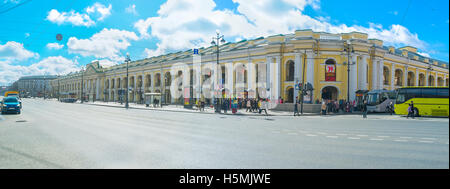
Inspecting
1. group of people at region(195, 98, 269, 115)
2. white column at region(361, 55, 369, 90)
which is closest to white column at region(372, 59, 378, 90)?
white column at region(361, 55, 369, 90)

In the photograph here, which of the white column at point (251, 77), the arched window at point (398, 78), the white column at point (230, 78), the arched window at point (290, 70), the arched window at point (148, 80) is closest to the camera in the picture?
the arched window at point (290, 70)

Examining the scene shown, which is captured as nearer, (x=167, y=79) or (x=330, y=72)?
(x=330, y=72)

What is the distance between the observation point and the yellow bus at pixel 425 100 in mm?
19484

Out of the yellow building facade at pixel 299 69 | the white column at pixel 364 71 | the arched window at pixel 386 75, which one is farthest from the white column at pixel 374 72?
the arched window at pixel 386 75

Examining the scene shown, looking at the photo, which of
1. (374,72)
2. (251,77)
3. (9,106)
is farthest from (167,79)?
(374,72)

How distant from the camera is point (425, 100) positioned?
66.7ft

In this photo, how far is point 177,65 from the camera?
47906 mm

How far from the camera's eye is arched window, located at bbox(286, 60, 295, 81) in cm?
3372

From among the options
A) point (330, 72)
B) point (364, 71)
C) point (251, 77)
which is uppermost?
point (364, 71)

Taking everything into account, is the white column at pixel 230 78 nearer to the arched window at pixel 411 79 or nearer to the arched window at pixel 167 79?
the arched window at pixel 167 79

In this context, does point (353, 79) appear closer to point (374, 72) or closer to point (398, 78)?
point (374, 72)

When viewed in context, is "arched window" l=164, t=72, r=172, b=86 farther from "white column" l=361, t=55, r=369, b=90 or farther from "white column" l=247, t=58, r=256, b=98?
"white column" l=361, t=55, r=369, b=90

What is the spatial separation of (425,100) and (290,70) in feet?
52.6
